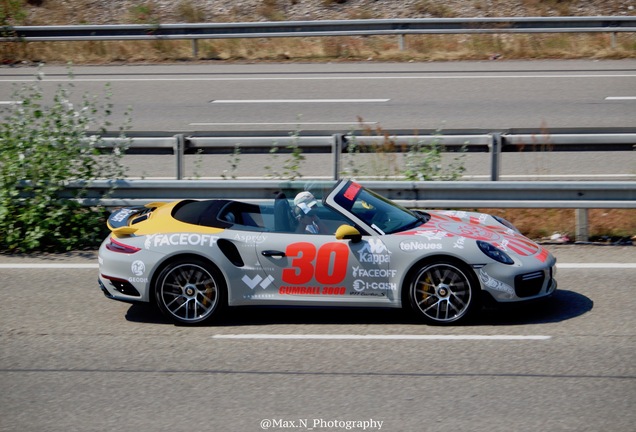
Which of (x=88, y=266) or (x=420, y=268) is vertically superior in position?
(x=420, y=268)

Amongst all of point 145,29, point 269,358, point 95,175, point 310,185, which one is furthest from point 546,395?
point 145,29

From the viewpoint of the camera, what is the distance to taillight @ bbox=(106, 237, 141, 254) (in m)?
7.55

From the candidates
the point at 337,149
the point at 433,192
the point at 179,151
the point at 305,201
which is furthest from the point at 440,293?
the point at 179,151

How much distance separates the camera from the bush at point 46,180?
32.6ft

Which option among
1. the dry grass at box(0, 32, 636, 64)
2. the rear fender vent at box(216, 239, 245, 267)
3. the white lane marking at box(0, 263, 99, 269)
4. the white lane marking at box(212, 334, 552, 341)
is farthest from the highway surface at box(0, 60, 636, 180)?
the white lane marking at box(212, 334, 552, 341)

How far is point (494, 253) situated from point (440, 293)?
594 mm

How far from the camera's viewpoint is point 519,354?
6.52 metres

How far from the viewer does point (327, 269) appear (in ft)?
23.9

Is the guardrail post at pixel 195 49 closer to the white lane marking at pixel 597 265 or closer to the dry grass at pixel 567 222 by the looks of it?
the dry grass at pixel 567 222

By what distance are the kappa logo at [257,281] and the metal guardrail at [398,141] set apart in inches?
134

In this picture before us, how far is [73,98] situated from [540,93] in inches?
369

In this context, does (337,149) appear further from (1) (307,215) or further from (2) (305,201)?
(1) (307,215)

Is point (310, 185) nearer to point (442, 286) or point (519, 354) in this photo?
point (442, 286)

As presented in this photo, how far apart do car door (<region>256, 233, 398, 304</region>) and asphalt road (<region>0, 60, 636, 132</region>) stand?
21.9ft
